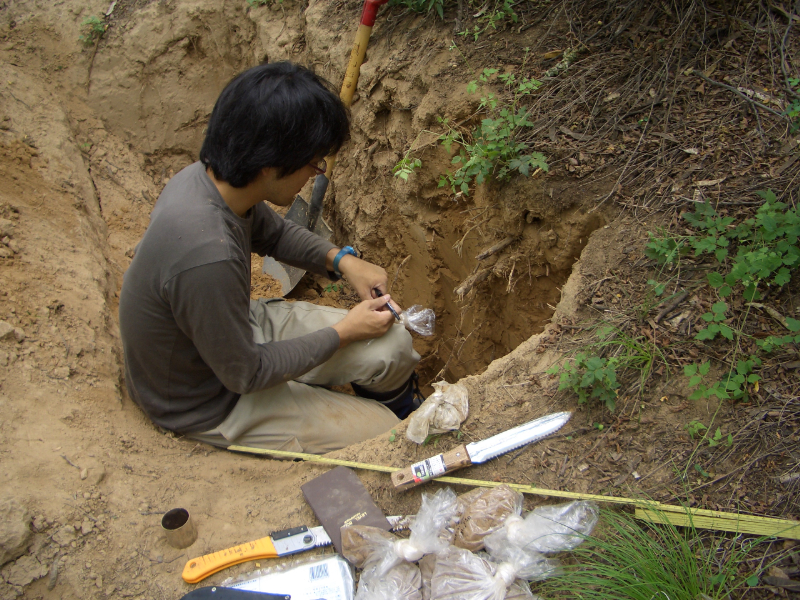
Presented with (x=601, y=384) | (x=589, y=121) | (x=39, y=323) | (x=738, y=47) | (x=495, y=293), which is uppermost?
(x=738, y=47)

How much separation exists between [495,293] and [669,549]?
5.72ft

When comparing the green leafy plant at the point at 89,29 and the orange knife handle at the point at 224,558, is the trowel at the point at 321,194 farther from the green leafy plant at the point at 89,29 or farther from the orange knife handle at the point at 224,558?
the orange knife handle at the point at 224,558

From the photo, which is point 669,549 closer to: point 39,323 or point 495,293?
point 495,293

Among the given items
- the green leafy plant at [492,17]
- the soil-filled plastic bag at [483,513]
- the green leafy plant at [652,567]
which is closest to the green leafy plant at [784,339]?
the green leafy plant at [652,567]

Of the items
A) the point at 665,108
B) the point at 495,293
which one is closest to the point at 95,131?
the point at 495,293

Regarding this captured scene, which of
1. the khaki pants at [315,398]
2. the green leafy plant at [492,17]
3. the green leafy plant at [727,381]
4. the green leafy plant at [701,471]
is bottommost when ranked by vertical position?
the khaki pants at [315,398]

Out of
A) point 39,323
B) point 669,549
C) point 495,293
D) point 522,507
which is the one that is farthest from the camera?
point 495,293

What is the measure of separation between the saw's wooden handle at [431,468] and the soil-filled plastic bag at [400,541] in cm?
8

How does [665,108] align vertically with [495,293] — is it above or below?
above

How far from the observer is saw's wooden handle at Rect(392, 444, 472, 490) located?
178cm

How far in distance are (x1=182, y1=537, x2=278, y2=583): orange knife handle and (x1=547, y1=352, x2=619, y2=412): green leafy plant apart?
1.19 m

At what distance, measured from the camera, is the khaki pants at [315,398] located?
7.71 ft

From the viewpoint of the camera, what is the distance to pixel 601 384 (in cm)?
181

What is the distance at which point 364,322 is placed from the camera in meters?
2.33
